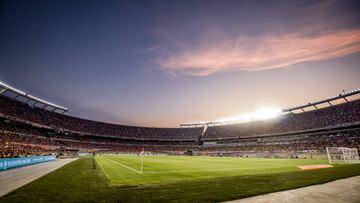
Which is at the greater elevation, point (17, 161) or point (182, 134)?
point (182, 134)

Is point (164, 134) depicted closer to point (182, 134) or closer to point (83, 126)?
point (182, 134)

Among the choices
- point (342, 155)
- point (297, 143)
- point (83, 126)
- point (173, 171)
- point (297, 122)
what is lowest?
point (173, 171)

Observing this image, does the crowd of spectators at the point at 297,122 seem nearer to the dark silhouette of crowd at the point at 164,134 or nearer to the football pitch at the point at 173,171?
the dark silhouette of crowd at the point at 164,134

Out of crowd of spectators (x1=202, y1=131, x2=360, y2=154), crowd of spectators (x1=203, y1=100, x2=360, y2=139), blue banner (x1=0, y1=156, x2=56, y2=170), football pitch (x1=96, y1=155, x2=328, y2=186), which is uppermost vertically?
crowd of spectators (x1=203, y1=100, x2=360, y2=139)

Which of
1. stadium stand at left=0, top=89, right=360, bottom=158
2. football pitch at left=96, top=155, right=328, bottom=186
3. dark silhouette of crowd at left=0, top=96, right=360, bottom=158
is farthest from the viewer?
dark silhouette of crowd at left=0, top=96, right=360, bottom=158

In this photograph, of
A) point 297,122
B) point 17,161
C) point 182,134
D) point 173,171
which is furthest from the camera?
point 182,134

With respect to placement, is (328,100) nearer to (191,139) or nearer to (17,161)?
(191,139)

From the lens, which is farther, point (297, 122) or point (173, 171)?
point (297, 122)

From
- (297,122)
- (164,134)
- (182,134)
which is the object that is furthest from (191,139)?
(297,122)

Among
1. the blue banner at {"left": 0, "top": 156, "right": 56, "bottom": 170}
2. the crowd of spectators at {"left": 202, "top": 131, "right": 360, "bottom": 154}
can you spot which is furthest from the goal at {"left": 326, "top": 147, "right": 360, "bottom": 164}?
the blue banner at {"left": 0, "top": 156, "right": 56, "bottom": 170}

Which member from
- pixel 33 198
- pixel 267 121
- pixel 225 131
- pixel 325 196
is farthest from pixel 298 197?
pixel 225 131

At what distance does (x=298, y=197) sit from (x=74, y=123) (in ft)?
305

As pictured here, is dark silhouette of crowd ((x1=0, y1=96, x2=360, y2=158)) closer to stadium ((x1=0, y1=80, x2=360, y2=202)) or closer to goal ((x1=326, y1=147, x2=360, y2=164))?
stadium ((x1=0, y1=80, x2=360, y2=202))

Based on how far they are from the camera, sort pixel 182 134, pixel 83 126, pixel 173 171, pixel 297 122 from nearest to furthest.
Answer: pixel 173 171
pixel 297 122
pixel 83 126
pixel 182 134
